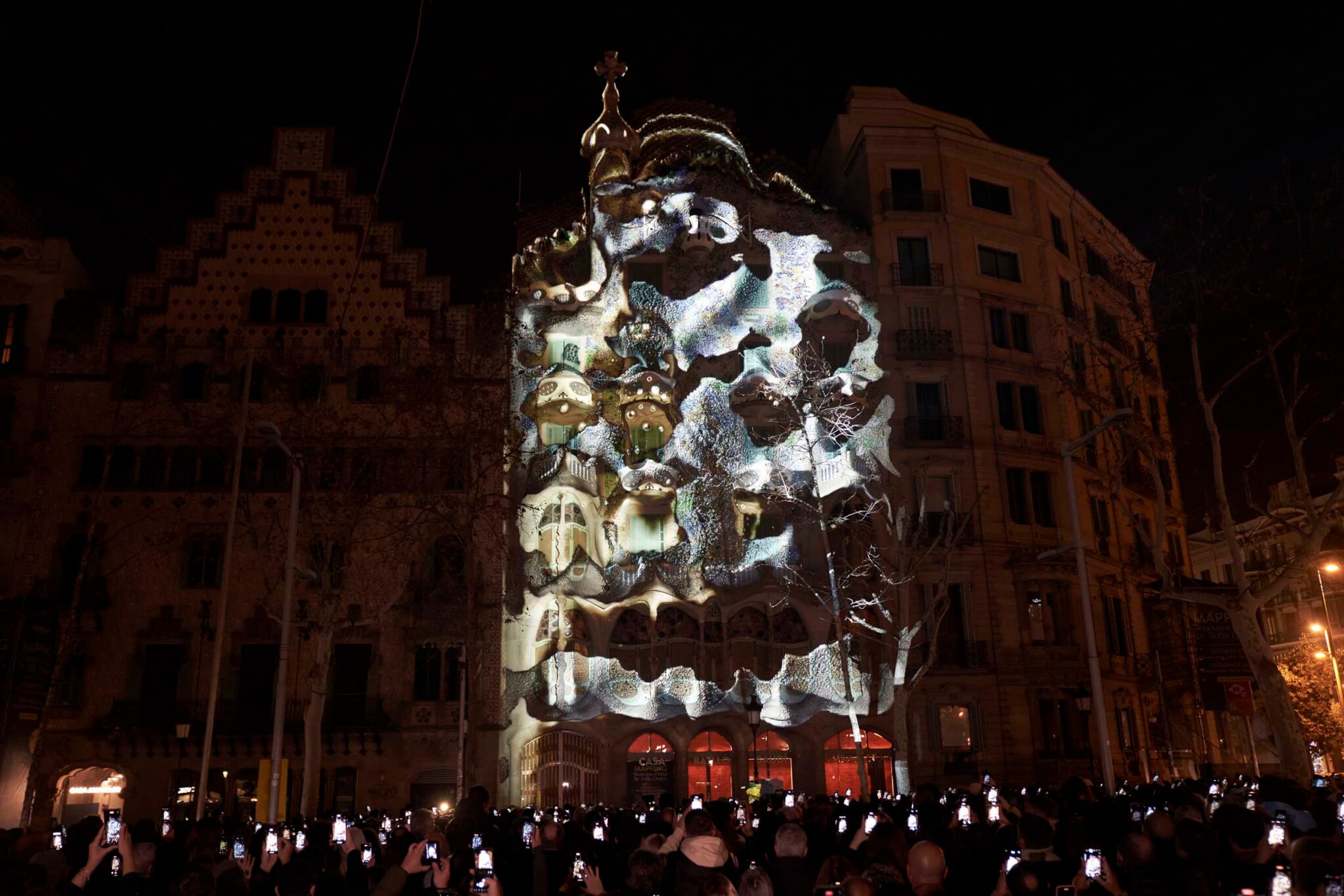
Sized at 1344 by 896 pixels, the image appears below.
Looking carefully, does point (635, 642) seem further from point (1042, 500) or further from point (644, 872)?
point (644, 872)

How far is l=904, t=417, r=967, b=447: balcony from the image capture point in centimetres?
4034

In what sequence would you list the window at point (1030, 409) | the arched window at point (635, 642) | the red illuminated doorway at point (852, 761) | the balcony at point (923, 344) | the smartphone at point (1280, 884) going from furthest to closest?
the window at point (1030, 409), the balcony at point (923, 344), the arched window at point (635, 642), the red illuminated doorway at point (852, 761), the smartphone at point (1280, 884)

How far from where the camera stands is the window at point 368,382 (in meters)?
40.1

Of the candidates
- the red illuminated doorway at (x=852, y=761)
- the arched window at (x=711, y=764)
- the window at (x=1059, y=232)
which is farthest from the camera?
the window at (x=1059, y=232)

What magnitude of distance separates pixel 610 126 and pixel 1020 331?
17.3 meters

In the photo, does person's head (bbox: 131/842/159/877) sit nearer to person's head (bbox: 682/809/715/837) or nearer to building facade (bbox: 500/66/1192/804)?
person's head (bbox: 682/809/715/837)

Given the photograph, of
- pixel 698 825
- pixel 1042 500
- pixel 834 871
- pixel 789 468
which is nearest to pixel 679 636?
pixel 789 468

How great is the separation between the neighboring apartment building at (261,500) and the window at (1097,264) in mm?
25103

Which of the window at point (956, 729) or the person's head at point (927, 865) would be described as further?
the window at point (956, 729)

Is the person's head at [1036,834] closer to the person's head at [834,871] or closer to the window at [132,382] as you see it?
the person's head at [834,871]

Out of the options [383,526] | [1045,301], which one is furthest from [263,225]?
[1045,301]

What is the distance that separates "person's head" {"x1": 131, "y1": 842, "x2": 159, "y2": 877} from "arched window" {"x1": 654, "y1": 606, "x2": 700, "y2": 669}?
28.4 m

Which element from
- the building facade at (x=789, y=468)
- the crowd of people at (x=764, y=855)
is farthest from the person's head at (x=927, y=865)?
the building facade at (x=789, y=468)

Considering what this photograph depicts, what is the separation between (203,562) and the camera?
3816cm
